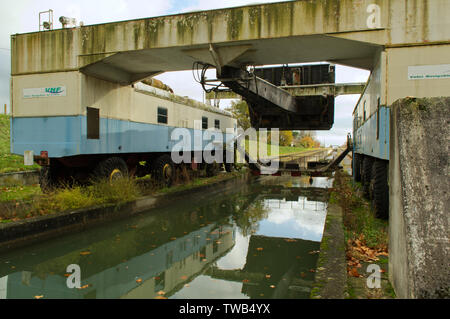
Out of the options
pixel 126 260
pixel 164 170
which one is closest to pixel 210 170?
pixel 164 170

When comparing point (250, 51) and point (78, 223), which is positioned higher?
point (250, 51)

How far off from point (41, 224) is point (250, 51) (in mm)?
5920

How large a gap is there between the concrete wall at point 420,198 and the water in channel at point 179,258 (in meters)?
1.48

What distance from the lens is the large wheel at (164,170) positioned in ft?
39.1

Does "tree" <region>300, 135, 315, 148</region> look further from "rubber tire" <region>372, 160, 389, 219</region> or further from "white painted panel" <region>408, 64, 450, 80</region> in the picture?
"white painted panel" <region>408, 64, 450, 80</region>

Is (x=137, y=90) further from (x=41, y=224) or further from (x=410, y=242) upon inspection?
(x=410, y=242)

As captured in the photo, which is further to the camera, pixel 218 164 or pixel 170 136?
pixel 218 164

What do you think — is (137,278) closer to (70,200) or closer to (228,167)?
(70,200)

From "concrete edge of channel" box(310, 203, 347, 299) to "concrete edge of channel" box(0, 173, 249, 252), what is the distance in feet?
16.1

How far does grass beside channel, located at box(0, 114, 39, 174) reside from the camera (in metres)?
13.6

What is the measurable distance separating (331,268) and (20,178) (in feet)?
39.5

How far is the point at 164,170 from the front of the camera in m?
12.3

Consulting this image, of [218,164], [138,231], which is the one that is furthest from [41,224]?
[218,164]

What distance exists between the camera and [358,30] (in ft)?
23.4
